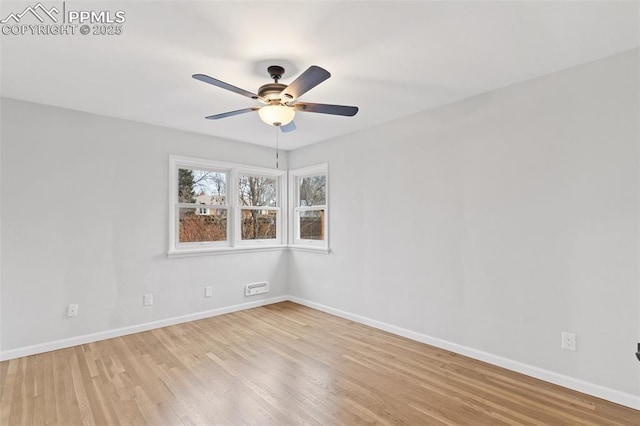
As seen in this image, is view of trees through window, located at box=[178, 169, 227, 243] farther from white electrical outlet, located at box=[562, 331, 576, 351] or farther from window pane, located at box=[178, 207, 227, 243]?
white electrical outlet, located at box=[562, 331, 576, 351]

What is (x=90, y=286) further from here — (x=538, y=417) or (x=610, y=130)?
(x=610, y=130)

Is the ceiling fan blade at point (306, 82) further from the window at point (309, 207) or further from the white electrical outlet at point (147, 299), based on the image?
the white electrical outlet at point (147, 299)

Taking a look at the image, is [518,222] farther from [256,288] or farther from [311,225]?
[256,288]

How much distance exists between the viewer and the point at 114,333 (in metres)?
3.57

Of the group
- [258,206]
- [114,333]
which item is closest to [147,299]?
[114,333]

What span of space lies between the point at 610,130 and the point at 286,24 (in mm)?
2445

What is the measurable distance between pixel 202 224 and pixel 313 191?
1727 mm

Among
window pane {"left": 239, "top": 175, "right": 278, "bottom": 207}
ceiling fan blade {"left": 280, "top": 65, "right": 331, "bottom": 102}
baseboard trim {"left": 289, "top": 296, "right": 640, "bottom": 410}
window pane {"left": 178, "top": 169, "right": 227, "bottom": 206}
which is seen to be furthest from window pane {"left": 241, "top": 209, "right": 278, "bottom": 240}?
ceiling fan blade {"left": 280, "top": 65, "right": 331, "bottom": 102}

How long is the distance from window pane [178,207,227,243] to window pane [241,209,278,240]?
1.14ft

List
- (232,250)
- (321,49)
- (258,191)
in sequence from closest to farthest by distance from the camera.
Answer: (321,49) → (232,250) → (258,191)

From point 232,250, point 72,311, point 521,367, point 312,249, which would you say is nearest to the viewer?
point 521,367

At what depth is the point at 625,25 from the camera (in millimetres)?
1964

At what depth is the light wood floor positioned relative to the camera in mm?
2107

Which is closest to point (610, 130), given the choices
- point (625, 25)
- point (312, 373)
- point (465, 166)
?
point (625, 25)
